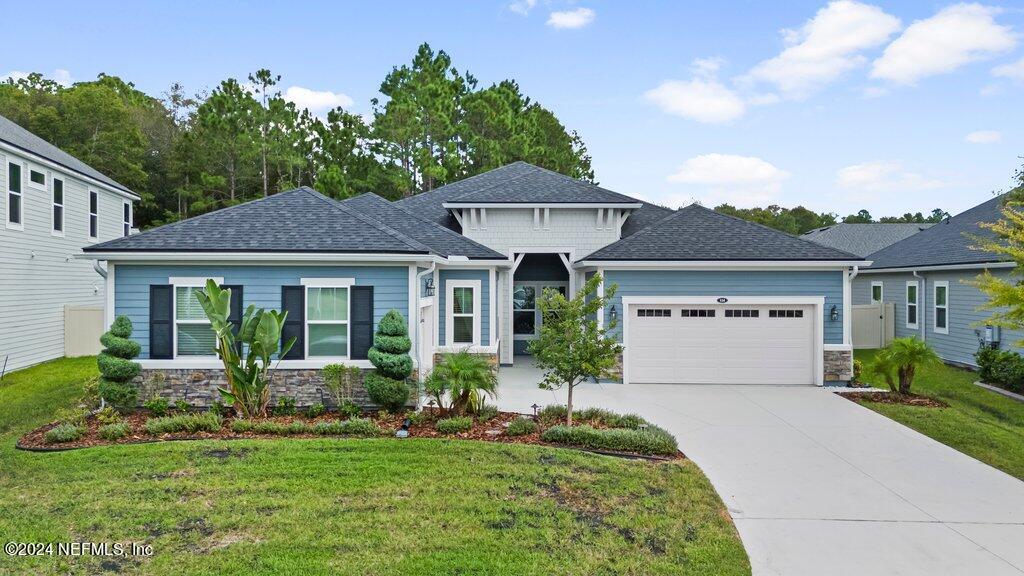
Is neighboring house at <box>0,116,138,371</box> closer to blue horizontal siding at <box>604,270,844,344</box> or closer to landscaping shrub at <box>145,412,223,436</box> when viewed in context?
landscaping shrub at <box>145,412,223,436</box>

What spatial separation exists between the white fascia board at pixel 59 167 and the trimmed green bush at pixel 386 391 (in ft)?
39.1

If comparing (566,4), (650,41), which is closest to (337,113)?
(566,4)

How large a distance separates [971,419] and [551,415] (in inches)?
301

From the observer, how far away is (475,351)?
44.6 feet

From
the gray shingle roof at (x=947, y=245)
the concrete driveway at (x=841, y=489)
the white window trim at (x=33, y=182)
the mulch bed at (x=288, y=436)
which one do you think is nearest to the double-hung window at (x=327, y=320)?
the mulch bed at (x=288, y=436)

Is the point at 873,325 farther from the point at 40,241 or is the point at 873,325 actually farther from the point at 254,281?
the point at 40,241

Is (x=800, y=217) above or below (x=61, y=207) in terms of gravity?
above

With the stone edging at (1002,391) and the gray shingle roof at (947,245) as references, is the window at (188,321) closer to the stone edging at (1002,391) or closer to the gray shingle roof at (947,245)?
the stone edging at (1002,391)

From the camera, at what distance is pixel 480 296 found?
13.9 meters

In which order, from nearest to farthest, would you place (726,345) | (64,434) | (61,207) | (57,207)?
1. (64,434)
2. (726,345)
3. (57,207)
4. (61,207)

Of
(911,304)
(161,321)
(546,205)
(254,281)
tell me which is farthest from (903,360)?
(161,321)

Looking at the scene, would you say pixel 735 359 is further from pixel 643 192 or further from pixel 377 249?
pixel 643 192

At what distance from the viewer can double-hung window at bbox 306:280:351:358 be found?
986cm

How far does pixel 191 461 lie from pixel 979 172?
28.4m
